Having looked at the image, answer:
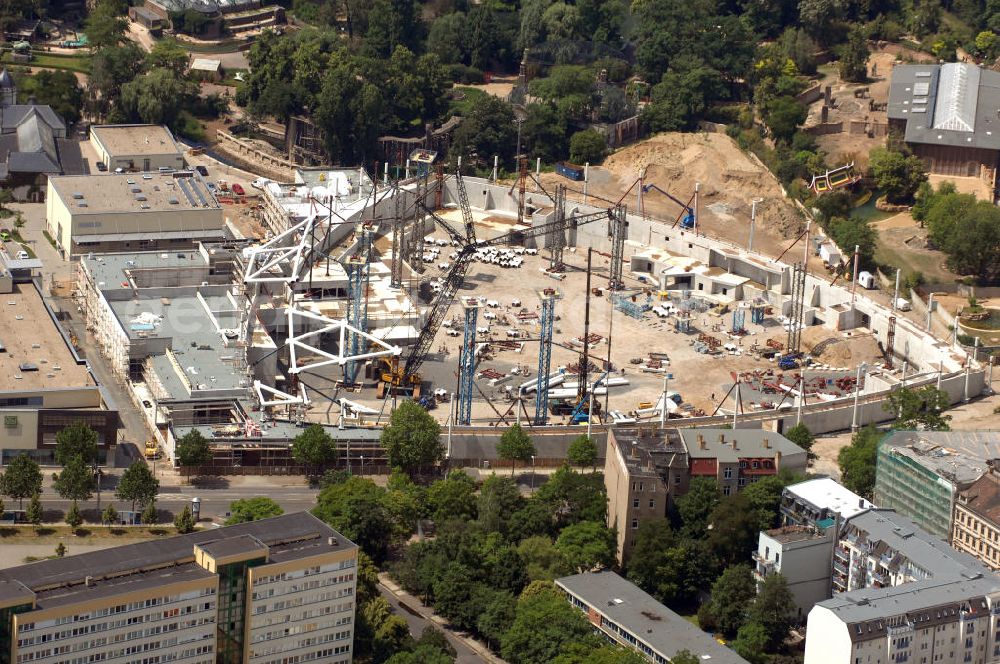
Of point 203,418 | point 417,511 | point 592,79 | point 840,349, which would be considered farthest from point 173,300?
point 592,79

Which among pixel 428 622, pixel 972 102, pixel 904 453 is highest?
pixel 972 102

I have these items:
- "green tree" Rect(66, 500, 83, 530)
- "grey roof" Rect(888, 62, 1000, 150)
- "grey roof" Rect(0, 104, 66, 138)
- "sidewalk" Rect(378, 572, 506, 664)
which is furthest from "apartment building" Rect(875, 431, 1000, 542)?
"grey roof" Rect(0, 104, 66, 138)

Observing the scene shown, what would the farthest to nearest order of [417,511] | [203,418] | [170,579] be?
[203,418] → [417,511] → [170,579]

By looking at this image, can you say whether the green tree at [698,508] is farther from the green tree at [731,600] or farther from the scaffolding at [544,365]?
the scaffolding at [544,365]

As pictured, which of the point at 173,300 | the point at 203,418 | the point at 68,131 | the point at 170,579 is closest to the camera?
the point at 170,579

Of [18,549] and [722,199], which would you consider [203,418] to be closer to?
[18,549]

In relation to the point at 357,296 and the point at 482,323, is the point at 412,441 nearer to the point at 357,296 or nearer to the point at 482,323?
the point at 357,296

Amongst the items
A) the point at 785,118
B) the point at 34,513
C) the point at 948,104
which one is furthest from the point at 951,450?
the point at 785,118

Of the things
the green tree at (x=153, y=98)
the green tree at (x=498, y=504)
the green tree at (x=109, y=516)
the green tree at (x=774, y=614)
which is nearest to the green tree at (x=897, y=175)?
the green tree at (x=153, y=98)
